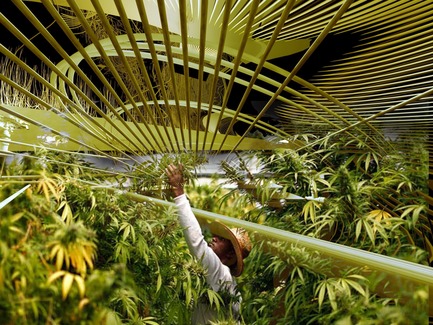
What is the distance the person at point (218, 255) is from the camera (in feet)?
3.06

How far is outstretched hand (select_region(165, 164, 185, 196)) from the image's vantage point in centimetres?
106

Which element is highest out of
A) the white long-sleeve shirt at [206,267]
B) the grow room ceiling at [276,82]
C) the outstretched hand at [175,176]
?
the grow room ceiling at [276,82]

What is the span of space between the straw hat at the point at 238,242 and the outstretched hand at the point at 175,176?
155mm

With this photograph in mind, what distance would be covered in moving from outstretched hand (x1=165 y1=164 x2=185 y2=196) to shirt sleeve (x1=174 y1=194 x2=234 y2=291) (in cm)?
10

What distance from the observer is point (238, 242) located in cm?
95

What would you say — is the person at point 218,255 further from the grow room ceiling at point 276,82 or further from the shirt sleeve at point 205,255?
the grow room ceiling at point 276,82

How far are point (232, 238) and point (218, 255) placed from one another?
50 millimetres

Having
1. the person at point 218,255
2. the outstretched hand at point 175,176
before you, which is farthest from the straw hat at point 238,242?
the outstretched hand at point 175,176

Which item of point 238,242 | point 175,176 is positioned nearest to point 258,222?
point 238,242

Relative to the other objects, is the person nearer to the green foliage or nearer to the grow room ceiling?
the green foliage

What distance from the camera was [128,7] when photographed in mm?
1040

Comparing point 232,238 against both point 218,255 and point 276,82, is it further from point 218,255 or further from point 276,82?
point 276,82

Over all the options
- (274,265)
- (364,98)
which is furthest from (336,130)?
(274,265)

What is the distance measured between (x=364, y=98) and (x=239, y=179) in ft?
1.21
